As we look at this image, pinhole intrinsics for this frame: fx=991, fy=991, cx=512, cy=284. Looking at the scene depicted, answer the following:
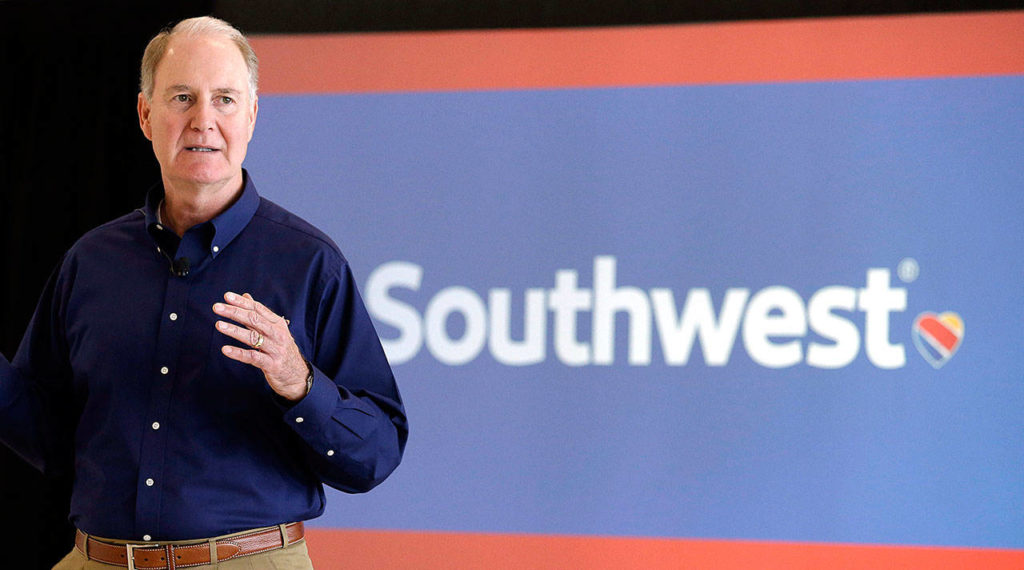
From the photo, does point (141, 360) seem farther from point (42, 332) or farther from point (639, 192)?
point (639, 192)

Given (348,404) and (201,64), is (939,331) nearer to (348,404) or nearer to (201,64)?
(348,404)

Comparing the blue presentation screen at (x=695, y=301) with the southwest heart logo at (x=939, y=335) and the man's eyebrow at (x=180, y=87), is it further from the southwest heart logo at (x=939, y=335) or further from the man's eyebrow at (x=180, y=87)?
the man's eyebrow at (x=180, y=87)

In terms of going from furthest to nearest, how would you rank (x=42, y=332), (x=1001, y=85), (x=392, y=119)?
(x=392, y=119) → (x=1001, y=85) → (x=42, y=332)

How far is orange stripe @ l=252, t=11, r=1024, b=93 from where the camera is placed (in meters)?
3.63

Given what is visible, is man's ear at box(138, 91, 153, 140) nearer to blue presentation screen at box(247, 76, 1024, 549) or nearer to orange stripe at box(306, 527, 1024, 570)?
blue presentation screen at box(247, 76, 1024, 549)

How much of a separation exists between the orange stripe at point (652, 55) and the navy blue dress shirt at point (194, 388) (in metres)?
2.28

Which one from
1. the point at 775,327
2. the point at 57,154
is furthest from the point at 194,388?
the point at 57,154

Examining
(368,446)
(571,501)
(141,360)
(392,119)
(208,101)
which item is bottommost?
(571,501)

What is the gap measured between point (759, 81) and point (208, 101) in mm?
2591

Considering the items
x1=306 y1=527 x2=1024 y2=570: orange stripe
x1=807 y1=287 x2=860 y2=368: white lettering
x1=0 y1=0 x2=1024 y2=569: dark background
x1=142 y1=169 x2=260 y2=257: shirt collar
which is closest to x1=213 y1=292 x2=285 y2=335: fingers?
x1=142 y1=169 x2=260 y2=257: shirt collar

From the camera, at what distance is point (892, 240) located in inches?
142

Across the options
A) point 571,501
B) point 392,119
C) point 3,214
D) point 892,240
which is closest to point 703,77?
point 892,240

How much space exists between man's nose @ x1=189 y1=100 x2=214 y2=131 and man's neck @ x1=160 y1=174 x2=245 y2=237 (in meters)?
0.10

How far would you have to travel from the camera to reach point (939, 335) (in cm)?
357
